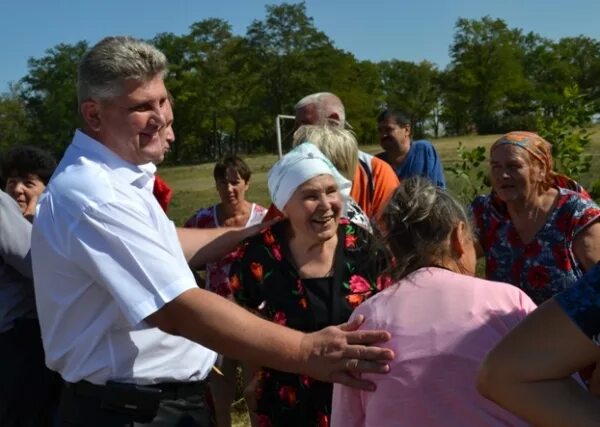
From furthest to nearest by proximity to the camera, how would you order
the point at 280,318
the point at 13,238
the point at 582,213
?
the point at 582,213, the point at 13,238, the point at 280,318

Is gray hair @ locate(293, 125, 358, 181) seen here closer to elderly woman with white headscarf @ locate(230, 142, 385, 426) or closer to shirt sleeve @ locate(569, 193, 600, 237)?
elderly woman with white headscarf @ locate(230, 142, 385, 426)

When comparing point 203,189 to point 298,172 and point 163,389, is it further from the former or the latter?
point 163,389

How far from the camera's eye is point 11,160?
167 inches

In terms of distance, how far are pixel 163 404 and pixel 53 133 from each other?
238ft

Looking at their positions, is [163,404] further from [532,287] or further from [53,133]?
[53,133]

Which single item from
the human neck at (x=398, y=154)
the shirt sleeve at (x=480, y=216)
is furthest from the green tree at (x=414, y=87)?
the shirt sleeve at (x=480, y=216)

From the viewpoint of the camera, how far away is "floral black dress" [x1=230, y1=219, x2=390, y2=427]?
2.92m

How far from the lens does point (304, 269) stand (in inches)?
118

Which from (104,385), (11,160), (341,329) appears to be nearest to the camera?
(341,329)

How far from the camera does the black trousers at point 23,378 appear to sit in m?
3.45

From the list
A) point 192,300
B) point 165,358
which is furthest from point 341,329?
point 165,358

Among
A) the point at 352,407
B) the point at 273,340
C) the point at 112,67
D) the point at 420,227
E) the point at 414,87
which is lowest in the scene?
the point at 352,407

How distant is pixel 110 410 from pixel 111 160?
75 centimetres

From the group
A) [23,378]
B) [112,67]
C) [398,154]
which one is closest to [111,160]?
[112,67]
